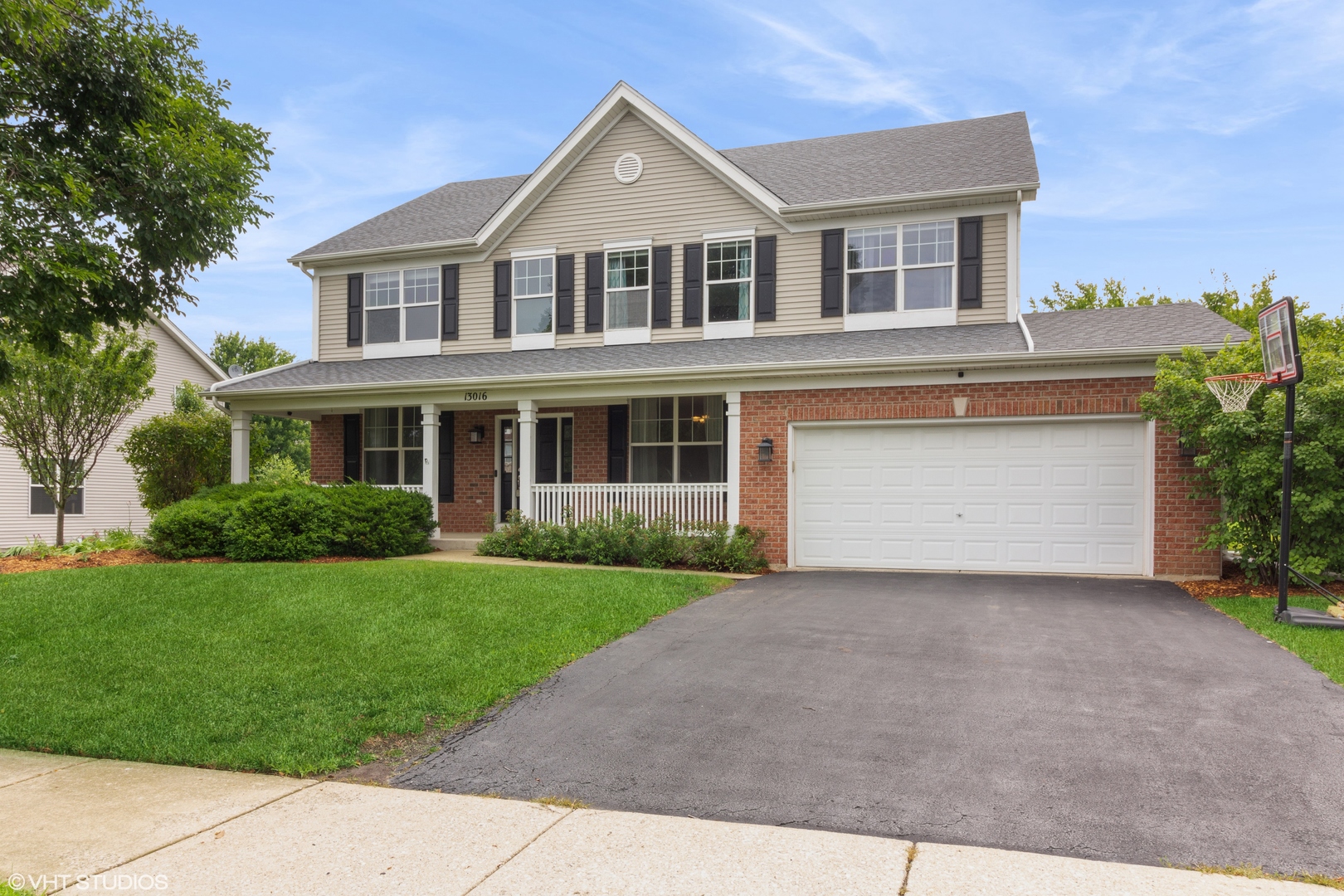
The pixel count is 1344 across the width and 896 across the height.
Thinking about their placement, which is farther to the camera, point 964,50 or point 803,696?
point 964,50

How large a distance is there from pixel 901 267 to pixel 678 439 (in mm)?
4726

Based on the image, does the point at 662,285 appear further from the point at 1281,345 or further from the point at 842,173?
the point at 1281,345

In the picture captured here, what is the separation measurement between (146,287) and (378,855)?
643 cm

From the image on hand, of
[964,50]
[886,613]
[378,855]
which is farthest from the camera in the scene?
[964,50]

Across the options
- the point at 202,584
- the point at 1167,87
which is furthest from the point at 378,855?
the point at 1167,87

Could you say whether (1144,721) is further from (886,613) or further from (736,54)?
(736,54)

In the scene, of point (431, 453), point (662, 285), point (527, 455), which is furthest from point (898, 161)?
point (431, 453)

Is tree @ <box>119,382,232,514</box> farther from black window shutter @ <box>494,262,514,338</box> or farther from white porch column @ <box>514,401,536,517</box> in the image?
white porch column @ <box>514,401,536,517</box>

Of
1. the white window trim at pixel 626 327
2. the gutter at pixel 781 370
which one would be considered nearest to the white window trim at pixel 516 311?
the white window trim at pixel 626 327

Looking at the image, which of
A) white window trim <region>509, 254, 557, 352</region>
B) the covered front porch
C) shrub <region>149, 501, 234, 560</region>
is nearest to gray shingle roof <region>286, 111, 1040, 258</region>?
white window trim <region>509, 254, 557, 352</region>

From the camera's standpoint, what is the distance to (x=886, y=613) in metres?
8.84

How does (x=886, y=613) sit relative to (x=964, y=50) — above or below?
below

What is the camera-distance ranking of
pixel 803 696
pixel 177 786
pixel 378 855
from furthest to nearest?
pixel 803 696, pixel 177 786, pixel 378 855

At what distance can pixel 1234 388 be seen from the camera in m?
9.66
